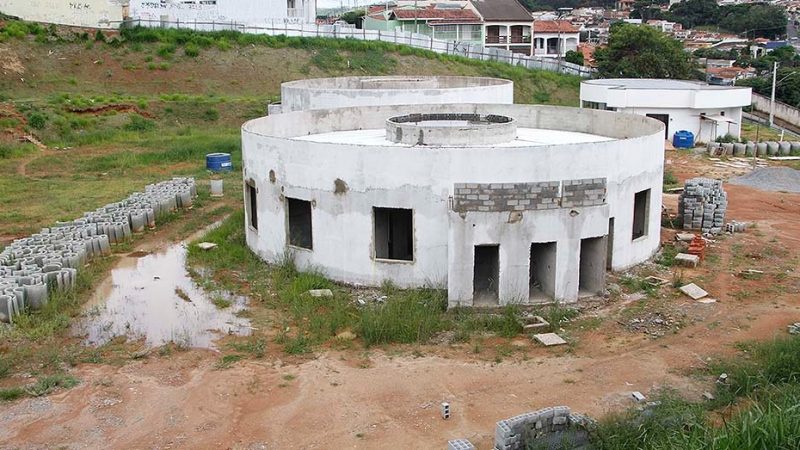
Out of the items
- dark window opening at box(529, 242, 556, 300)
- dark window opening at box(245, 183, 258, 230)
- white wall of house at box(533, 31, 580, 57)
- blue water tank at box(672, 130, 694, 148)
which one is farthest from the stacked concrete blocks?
white wall of house at box(533, 31, 580, 57)

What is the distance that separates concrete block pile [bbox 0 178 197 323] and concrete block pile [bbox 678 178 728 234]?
1374cm

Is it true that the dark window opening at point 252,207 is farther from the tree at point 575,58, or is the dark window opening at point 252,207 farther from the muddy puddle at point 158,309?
the tree at point 575,58

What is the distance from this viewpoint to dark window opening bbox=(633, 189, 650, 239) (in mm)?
17609

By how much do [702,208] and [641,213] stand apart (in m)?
3.34

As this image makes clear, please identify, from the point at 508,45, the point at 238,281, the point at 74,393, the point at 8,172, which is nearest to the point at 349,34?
the point at 508,45

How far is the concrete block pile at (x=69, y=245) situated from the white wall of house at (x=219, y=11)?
31.9 m

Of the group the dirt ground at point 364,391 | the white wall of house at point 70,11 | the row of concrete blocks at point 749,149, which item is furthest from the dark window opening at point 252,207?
the white wall of house at point 70,11

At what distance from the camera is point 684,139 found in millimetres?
35406

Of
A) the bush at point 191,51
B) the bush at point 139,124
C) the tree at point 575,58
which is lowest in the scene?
the bush at point 139,124

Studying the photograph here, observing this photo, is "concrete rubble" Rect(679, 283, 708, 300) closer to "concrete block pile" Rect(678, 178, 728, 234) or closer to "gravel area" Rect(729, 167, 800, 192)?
"concrete block pile" Rect(678, 178, 728, 234)

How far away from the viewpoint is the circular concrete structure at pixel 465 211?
14.0 m

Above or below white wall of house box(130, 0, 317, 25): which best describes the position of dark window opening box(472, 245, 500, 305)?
below

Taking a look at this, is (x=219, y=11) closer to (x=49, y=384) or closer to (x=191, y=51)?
(x=191, y=51)

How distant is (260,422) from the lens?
34.3 ft
